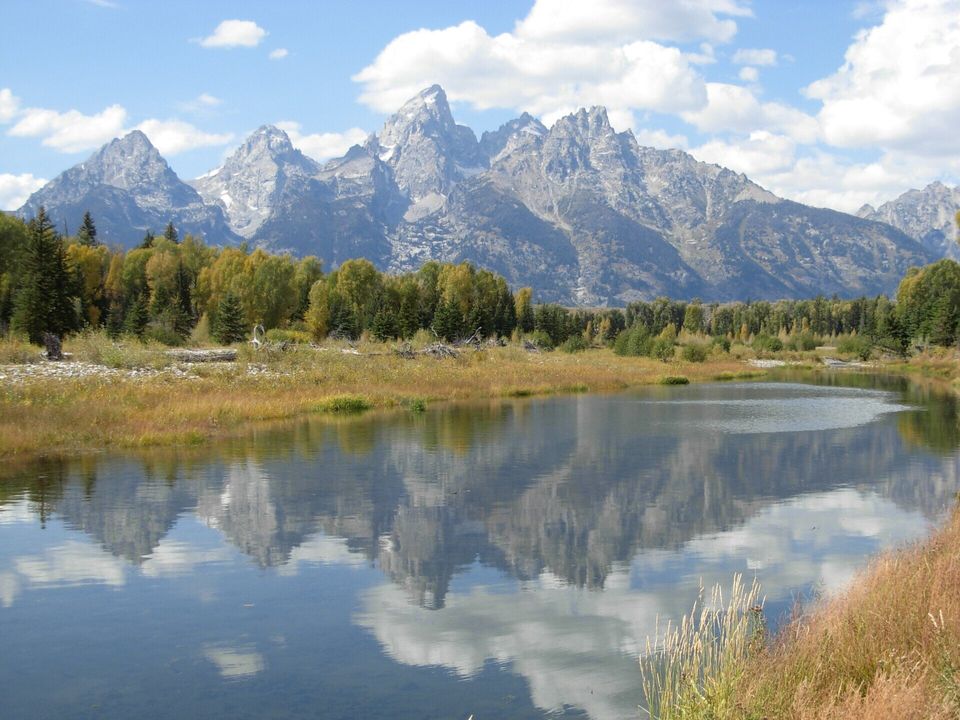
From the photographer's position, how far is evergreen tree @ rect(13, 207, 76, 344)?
64.6 metres

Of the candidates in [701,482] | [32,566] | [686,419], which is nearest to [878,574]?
[701,482]

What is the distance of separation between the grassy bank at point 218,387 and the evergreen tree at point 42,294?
36.8 ft

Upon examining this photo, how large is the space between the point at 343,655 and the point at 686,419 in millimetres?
35590

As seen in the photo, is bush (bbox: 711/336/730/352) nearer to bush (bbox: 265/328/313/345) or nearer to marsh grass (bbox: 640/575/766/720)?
bush (bbox: 265/328/313/345)

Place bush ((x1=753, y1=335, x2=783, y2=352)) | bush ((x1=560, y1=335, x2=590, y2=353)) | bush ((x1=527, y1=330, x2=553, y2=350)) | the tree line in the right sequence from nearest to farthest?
the tree line, bush ((x1=527, y1=330, x2=553, y2=350)), bush ((x1=560, y1=335, x2=590, y2=353)), bush ((x1=753, y1=335, x2=783, y2=352))

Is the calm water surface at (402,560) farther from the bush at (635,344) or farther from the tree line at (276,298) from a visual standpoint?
the bush at (635,344)

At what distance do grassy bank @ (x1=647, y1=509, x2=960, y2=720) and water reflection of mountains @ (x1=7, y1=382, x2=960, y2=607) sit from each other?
5440 mm

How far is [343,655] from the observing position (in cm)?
1198

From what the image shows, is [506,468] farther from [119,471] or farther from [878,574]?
[878,574]

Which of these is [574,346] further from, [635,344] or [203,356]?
[203,356]

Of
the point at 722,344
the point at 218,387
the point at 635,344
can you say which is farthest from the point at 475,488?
the point at 722,344

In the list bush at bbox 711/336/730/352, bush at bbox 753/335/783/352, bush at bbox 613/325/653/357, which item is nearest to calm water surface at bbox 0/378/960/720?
bush at bbox 613/325/653/357

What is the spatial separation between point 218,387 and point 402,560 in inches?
1202

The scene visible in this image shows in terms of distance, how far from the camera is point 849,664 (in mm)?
9547
